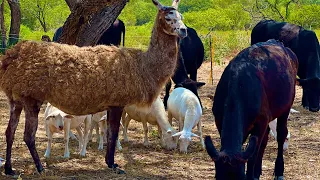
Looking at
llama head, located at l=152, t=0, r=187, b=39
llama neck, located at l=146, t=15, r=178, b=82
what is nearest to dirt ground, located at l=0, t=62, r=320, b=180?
llama neck, located at l=146, t=15, r=178, b=82

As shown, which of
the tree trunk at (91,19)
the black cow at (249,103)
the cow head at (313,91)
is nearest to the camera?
the black cow at (249,103)

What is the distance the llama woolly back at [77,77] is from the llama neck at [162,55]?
0.08 metres

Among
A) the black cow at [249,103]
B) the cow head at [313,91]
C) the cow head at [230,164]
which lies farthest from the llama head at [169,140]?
the cow head at [313,91]

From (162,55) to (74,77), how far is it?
131 cm

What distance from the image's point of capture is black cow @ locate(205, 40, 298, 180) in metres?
5.57

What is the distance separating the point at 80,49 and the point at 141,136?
11.0ft

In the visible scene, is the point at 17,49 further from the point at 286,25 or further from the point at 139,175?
the point at 286,25

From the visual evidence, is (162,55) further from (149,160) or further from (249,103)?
(249,103)

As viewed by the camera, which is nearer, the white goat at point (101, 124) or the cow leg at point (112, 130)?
the cow leg at point (112, 130)

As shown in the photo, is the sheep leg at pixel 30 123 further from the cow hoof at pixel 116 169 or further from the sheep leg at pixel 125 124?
the sheep leg at pixel 125 124

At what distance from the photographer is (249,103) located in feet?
20.5

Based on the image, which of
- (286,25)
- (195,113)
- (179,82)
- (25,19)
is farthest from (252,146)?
(25,19)

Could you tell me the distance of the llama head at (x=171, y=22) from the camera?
7.95 meters

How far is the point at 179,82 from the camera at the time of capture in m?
12.3
